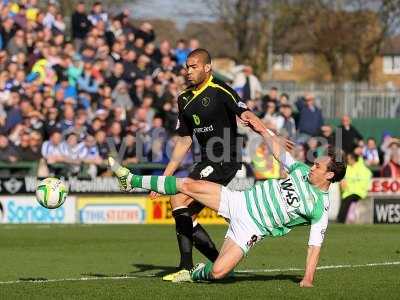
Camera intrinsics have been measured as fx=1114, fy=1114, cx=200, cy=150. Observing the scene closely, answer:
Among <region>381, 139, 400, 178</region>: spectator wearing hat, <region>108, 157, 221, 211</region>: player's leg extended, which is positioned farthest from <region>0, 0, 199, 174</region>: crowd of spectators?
<region>108, 157, 221, 211</region>: player's leg extended

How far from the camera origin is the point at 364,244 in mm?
16938

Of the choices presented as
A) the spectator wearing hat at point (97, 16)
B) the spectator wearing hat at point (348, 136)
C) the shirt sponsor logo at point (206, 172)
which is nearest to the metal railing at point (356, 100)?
the spectator wearing hat at point (348, 136)

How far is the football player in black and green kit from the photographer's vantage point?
40.1 feet

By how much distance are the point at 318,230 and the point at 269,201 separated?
566 mm

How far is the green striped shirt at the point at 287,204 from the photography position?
36.3 ft

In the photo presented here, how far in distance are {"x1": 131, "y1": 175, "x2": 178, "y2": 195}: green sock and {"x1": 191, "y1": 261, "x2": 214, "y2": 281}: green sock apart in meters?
0.86

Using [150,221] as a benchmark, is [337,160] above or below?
above

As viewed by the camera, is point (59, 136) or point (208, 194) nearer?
point (208, 194)

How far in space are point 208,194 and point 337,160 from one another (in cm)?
134

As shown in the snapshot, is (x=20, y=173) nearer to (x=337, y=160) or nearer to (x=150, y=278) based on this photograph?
(x=150, y=278)

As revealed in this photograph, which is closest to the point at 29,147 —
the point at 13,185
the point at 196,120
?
the point at 13,185

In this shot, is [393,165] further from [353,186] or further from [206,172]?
[206,172]

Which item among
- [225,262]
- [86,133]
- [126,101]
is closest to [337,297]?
[225,262]

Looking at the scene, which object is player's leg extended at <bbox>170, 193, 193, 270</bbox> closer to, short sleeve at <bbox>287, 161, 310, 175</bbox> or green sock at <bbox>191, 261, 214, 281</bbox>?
green sock at <bbox>191, 261, 214, 281</bbox>
